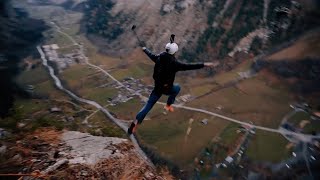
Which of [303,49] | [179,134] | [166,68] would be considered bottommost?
[179,134]

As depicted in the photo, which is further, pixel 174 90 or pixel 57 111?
pixel 57 111


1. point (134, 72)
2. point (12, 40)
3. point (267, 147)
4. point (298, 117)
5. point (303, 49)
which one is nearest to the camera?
point (267, 147)

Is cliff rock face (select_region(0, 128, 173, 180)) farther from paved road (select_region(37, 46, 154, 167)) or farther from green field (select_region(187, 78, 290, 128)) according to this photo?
green field (select_region(187, 78, 290, 128))

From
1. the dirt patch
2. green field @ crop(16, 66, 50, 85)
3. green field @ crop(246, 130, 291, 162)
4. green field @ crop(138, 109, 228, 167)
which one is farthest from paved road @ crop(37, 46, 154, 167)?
the dirt patch

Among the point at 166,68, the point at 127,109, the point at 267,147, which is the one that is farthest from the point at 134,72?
the point at 166,68

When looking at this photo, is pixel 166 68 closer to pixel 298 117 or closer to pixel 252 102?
pixel 298 117

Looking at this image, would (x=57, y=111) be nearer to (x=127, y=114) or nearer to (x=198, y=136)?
(x=127, y=114)

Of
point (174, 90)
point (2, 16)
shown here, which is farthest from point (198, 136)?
point (2, 16)
